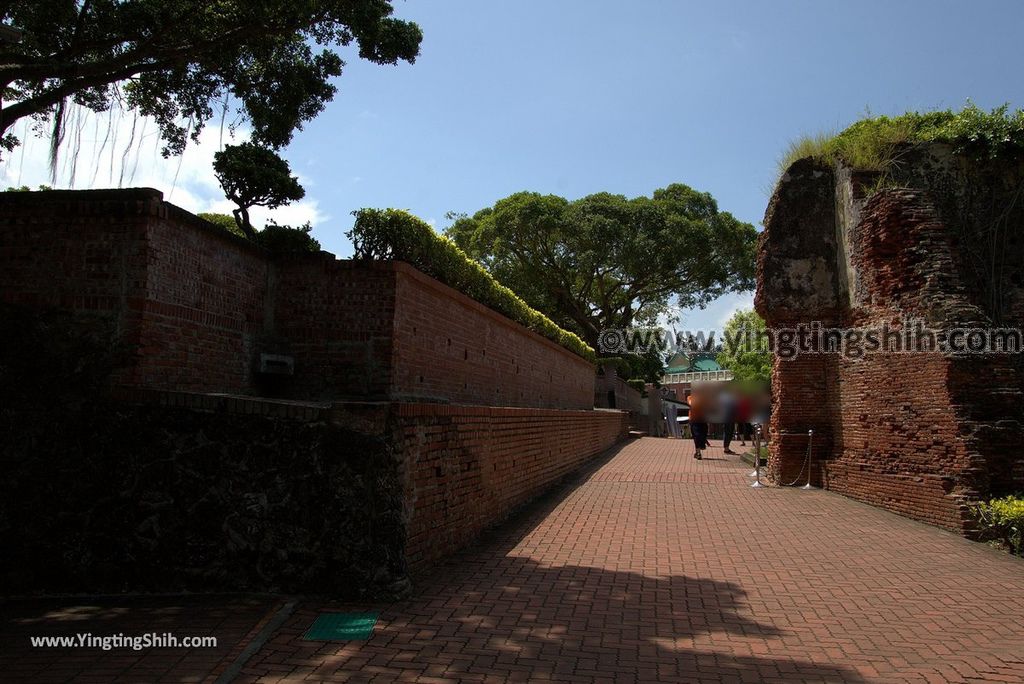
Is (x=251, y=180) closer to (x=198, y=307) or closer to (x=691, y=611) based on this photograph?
(x=198, y=307)

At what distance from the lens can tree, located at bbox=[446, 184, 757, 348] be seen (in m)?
30.0

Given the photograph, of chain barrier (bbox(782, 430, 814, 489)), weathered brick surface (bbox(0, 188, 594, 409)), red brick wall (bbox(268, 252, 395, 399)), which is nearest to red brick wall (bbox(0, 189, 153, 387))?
weathered brick surface (bbox(0, 188, 594, 409))

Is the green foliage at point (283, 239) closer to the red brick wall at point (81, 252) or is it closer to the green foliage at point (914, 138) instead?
the red brick wall at point (81, 252)

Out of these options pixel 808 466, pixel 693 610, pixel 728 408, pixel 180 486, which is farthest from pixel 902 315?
pixel 728 408

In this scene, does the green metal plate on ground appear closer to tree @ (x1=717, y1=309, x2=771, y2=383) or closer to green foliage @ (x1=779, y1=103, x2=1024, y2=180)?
green foliage @ (x1=779, y1=103, x2=1024, y2=180)

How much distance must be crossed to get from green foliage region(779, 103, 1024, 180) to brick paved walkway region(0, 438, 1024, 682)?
17.3 ft

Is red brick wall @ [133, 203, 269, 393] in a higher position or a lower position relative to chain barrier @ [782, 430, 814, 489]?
higher

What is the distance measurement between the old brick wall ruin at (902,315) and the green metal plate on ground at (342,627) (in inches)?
259

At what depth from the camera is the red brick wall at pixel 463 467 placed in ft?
17.2

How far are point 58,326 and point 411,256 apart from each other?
3.03 m

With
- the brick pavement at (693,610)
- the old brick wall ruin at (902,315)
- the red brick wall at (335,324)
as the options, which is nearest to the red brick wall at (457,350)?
the red brick wall at (335,324)

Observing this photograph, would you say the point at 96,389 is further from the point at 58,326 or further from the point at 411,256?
the point at 411,256

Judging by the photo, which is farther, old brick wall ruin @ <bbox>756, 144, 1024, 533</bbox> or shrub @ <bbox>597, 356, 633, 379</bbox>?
shrub @ <bbox>597, 356, 633, 379</bbox>

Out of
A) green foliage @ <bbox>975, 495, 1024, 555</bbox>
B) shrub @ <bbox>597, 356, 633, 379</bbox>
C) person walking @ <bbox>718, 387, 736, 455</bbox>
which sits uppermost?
shrub @ <bbox>597, 356, 633, 379</bbox>
